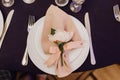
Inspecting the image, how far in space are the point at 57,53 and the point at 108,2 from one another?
0.97ft

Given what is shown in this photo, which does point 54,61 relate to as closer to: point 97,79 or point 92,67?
point 92,67

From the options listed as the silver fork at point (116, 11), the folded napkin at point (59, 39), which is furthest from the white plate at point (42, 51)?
the silver fork at point (116, 11)

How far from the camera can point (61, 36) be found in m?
0.67

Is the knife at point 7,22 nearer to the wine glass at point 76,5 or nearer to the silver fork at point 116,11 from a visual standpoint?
the wine glass at point 76,5

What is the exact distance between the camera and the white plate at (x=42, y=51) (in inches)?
26.8

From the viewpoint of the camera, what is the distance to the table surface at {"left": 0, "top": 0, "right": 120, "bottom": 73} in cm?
71

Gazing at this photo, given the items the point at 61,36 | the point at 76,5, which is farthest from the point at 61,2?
the point at 61,36

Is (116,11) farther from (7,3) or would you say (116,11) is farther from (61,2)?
(7,3)

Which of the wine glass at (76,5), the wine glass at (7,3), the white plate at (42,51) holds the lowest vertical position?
the white plate at (42,51)

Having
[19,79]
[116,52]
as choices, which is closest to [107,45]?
[116,52]

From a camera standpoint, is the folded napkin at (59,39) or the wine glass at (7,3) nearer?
the folded napkin at (59,39)

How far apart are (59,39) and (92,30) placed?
0.14 meters

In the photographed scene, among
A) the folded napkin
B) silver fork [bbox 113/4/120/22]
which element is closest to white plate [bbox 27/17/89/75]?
the folded napkin

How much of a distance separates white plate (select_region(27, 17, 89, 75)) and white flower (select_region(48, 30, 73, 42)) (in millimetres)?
46
